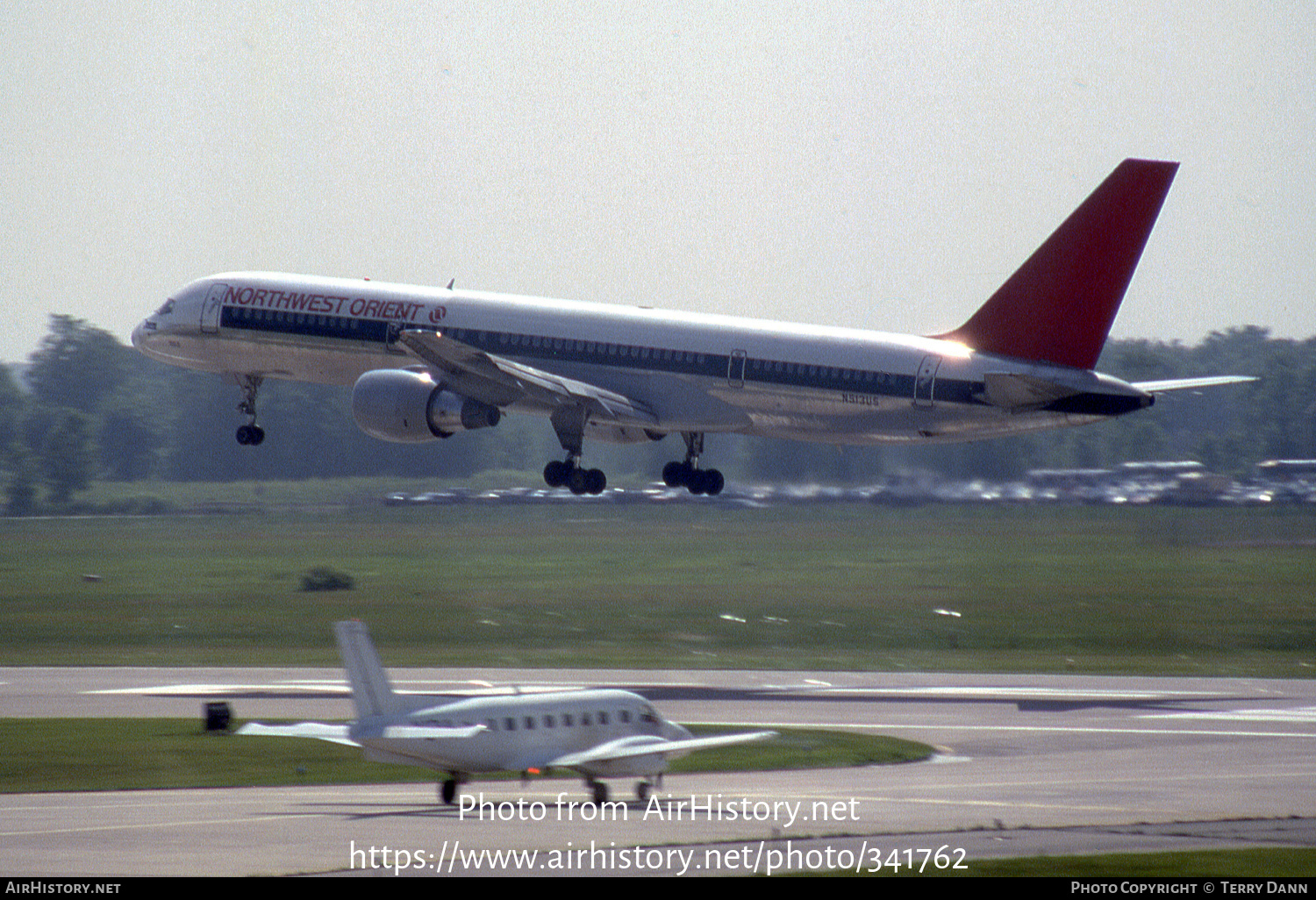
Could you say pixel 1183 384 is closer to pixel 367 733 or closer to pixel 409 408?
pixel 409 408

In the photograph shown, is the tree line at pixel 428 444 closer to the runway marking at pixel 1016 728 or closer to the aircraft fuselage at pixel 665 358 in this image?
the aircraft fuselage at pixel 665 358

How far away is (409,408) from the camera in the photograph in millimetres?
53625

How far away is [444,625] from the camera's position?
68812 mm

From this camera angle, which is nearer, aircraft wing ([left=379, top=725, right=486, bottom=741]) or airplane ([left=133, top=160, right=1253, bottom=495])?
aircraft wing ([left=379, top=725, right=486, bottom=741])

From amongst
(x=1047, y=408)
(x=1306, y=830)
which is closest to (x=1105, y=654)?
(x=1047, y=408)

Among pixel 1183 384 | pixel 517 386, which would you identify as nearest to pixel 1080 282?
pixel 1183 384

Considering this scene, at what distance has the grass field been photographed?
64250 millimetres

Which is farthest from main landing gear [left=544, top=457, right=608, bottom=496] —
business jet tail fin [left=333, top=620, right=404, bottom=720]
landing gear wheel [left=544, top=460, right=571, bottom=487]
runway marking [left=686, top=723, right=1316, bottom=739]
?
business jet tail fin [left=333, top=620, right=404, bottom=720]

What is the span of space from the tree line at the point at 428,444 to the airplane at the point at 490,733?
3179 centimetres

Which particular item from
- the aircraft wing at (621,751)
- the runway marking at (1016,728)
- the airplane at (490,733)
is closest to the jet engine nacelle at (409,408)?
the runway marking at (1016,728)

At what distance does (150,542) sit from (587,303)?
32202mm

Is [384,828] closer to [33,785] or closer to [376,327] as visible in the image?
[33,785]

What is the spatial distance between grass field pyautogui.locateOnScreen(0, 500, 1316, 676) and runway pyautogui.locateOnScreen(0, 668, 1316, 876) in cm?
1173

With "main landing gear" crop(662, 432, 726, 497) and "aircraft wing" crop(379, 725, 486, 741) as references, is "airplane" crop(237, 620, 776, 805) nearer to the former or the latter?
"aircraft wing" crop(379, 725, 486, 741)
